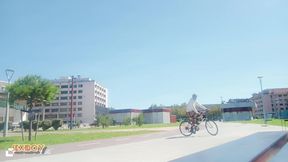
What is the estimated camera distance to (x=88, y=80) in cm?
13362

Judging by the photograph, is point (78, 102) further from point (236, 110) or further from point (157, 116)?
point (236, 110)

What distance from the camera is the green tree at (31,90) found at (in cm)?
1850

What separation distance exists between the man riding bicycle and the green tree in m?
9.44

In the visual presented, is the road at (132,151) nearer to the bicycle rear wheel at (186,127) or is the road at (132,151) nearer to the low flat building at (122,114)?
the bicycle rear wheel at (186,127)

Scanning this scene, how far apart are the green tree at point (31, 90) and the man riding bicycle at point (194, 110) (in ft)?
31.0

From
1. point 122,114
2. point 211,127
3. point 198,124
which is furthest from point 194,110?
point 122,114

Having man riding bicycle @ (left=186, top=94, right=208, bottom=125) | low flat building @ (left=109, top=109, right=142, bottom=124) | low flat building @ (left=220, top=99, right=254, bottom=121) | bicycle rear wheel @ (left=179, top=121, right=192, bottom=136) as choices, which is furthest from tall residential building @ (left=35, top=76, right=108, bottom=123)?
man riding bicycle @ (left=186, top=94, right=208, bottom=125)

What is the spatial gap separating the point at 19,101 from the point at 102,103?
128243 mm

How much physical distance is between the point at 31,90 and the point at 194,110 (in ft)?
33.9

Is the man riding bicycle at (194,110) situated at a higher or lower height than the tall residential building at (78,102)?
lower

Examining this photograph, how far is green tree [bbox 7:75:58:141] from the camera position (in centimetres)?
1850

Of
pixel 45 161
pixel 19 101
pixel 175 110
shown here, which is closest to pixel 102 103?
pixel 175 110

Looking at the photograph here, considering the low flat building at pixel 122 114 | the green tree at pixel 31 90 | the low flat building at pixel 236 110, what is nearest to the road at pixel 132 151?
the green tree at pixel 31 90

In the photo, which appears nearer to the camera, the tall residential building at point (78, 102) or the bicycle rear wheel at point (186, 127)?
the bicycle rear wheel at point (186, 127)
